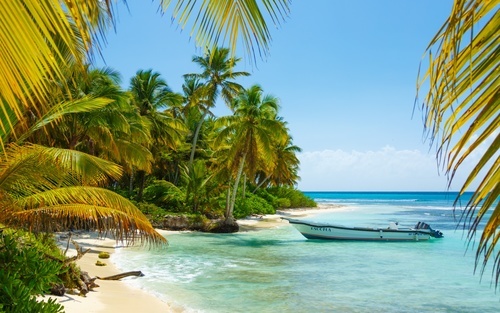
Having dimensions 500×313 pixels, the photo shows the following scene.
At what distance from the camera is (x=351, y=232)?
2025cm

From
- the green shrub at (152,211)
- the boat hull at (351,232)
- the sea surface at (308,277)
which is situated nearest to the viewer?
the sea surface at (308,277)

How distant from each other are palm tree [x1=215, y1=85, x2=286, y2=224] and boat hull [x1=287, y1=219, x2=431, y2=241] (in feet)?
12.8

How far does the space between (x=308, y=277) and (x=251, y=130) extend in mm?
11022

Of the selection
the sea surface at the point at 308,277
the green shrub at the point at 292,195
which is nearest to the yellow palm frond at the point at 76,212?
the sea surface at the point at 308,277

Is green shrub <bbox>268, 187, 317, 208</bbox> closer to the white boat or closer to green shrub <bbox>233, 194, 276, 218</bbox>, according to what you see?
green shrub <bbox>233, 194, 276, 218</bbox>

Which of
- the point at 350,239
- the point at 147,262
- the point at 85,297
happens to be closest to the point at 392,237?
the point at 350,239

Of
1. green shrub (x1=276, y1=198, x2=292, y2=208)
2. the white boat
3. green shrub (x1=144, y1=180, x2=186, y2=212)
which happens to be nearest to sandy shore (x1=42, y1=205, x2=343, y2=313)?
the white boat

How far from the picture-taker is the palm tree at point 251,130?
21.6 meters

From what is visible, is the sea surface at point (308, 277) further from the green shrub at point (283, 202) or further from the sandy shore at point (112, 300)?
the green shrub at point (283, 202)

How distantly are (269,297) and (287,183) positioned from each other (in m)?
35.5

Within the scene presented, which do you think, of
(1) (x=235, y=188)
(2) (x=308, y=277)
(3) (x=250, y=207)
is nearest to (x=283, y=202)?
(3) (x=250, y=207)

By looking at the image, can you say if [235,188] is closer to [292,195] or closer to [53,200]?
[53,200]

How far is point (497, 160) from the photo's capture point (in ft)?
3.54

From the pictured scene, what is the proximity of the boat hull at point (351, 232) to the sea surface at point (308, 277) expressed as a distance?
0.58 meters
